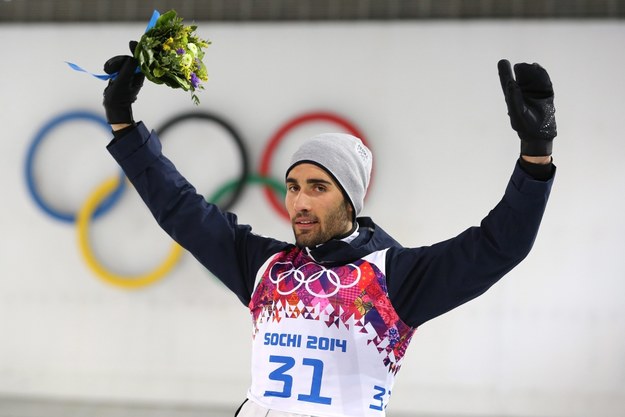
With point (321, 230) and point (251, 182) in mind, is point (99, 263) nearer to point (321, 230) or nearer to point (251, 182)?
point (251, 182)

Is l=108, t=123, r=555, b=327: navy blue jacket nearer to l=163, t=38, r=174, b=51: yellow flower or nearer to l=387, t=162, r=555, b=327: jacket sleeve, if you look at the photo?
l=387, t=162, r=555, b=327: jacket sleeve

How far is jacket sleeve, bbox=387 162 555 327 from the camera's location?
160 cm

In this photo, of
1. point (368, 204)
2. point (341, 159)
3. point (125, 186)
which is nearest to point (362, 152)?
point (341, 159)

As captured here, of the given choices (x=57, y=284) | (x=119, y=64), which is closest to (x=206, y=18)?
(x=57, y=284)

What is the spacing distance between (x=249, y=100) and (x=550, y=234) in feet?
7.06

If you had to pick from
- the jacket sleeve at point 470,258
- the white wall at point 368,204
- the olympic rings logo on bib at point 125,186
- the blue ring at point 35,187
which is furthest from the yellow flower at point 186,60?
the blue ring at point 35,187

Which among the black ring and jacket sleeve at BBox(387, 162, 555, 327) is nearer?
jacket sleeve at BBox(387, 162, 555, 327)

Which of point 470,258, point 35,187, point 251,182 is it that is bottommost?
point 35,187

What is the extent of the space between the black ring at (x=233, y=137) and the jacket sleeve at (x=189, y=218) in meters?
3.24

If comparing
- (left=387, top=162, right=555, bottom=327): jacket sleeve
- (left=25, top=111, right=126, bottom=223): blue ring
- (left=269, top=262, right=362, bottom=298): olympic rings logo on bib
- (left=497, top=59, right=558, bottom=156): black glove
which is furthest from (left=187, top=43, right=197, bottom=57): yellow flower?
(left=25, top=111, right=126, bottom=223): blue ring

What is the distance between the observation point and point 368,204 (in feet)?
17.3

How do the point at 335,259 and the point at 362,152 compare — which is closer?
the point at 335,259

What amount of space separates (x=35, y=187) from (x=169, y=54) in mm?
3882

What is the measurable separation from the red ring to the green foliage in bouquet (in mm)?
3224
